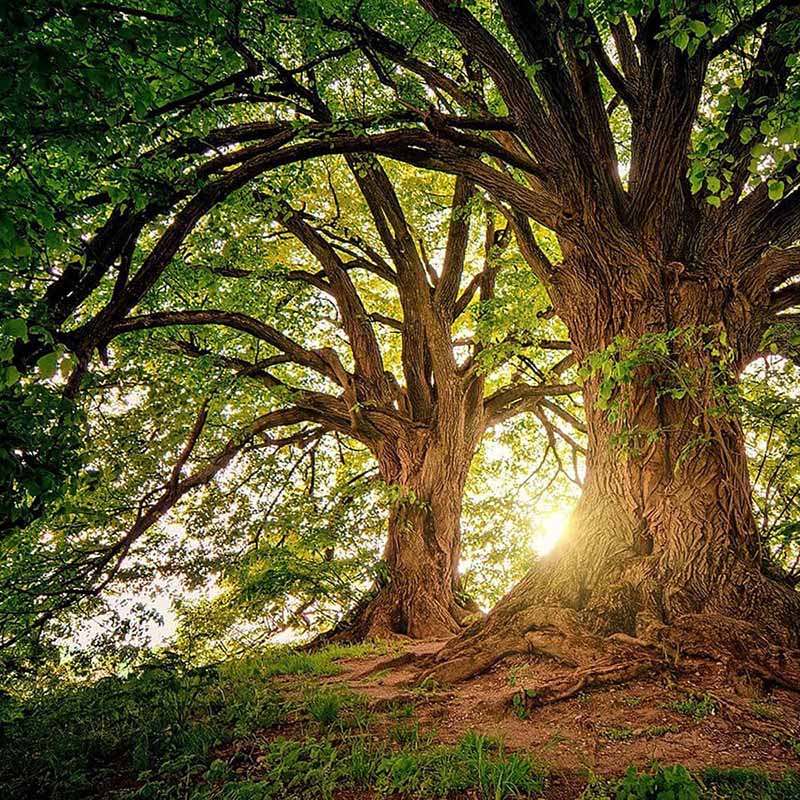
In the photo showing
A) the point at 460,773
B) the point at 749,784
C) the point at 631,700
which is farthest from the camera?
the point at 631,700

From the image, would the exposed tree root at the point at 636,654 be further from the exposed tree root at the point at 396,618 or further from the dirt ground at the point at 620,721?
the exposed tree root at the point at 396,618

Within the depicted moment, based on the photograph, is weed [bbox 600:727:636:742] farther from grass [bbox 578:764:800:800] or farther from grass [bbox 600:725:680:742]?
grass [bbox 578:764:800:800]

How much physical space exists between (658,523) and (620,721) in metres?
1.68

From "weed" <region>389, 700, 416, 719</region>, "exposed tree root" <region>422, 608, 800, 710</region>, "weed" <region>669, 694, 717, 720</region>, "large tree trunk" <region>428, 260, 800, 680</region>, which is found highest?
"large tree trunk" <region>428, 260, 800, 680</region>

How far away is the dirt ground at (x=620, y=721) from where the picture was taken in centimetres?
260

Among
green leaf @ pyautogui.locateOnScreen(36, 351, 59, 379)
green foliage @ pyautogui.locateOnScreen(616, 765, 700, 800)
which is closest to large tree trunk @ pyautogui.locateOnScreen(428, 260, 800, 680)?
green foliage @ pyautogui.locateOnScreen(616, 765, 700, 800)

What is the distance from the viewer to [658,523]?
431 centimetres

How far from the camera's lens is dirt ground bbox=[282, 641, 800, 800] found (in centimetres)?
260

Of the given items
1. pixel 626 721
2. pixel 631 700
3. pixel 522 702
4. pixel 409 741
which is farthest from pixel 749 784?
pixel 409 741

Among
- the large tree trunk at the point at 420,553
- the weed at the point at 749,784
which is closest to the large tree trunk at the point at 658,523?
the weed at the point at 749,784

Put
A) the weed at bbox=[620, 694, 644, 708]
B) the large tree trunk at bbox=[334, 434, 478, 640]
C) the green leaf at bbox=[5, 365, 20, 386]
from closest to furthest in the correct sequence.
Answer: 1. the green leaf at bbox=[5, 365, 20, 386]
2. the weed at bbox=[620, 694, 644, 708]
3. the large tree trunk at bbox=[334, 434, 478, 640]

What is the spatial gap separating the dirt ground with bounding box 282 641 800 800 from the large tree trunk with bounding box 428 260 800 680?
37 cm

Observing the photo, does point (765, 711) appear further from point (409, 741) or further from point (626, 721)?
point (409, 741)

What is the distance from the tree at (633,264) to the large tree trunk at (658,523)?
16 mm
